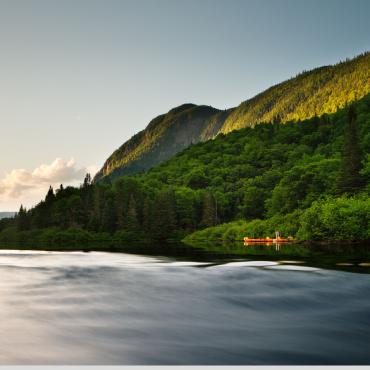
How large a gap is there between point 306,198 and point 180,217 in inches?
2570

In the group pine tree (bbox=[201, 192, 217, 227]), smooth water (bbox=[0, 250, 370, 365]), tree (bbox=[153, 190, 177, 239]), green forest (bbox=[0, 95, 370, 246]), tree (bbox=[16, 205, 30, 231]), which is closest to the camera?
smooth water (bbox=[0, 250, 370, 365])

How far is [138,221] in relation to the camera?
155125mm

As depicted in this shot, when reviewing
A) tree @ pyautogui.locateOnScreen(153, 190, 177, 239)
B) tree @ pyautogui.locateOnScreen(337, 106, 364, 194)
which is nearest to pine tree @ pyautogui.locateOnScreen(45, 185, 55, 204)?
tree @ pyautogui.locateOnScreen(153, 190, 177, 239)

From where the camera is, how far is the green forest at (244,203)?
76.4 m

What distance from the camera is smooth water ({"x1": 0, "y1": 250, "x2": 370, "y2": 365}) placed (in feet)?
37.1

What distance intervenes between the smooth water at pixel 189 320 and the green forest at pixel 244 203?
160 feet

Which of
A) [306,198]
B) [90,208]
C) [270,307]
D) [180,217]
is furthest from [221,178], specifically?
[270,307]

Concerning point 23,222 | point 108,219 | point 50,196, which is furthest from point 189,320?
point 50,196

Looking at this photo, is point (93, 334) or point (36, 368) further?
point (93, 334)

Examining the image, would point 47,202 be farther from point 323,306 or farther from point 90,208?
point 323,306

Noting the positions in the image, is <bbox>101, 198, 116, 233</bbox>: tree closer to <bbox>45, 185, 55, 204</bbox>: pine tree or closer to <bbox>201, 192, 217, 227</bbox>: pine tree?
<bbox>201, 192, 217, 227</bbox>: pine tree

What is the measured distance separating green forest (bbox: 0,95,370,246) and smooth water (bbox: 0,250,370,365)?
48772 millimetres

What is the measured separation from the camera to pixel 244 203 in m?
152

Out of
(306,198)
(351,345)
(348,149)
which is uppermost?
(348,149)
